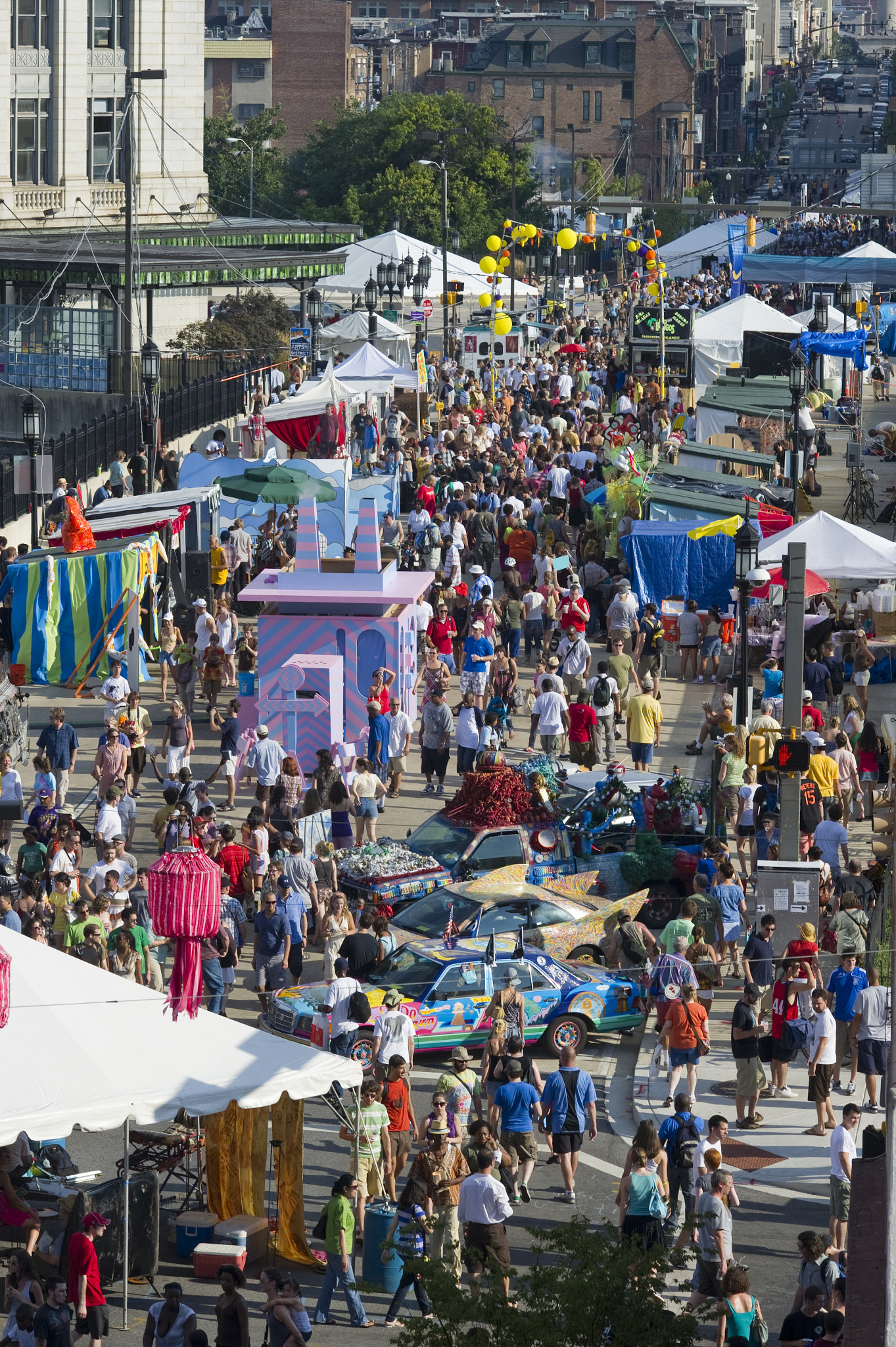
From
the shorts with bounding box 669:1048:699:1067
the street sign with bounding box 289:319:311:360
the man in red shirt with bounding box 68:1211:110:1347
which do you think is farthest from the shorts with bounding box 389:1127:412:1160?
the street sign with bounding box 289:319:311:360

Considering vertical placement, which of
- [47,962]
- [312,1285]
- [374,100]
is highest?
[374,100]

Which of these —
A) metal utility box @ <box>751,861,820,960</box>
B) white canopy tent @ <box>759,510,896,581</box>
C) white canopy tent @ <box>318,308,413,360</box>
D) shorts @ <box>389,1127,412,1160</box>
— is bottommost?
shorts @ <box>389,1127,412,1160</box>

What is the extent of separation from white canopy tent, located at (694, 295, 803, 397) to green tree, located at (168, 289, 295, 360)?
12.0 meters

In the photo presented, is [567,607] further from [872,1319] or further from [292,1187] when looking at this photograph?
[872,1319]

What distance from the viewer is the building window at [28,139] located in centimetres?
6969

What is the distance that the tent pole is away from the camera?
1270cm

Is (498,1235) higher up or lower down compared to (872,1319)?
lower down

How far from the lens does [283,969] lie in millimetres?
17969

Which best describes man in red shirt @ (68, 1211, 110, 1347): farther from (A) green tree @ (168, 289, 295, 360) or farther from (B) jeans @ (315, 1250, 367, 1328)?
(A) green tree @ (168, 289, 295, 360)

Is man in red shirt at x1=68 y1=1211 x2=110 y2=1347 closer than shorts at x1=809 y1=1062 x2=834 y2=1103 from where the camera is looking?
Yes

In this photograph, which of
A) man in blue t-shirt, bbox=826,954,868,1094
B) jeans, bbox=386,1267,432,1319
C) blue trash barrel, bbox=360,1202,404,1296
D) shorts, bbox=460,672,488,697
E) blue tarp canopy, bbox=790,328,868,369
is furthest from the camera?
blue tarp canopy, bbox=790,328,868,369

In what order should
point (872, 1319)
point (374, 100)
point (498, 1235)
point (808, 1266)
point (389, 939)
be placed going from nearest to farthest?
point (872, 1319)
point (808, 1266)
point (498, 1235)
point (389, 939)
point (374, 100)

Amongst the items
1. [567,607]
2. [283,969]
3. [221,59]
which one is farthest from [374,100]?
[283,969]

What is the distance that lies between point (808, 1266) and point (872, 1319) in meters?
2.82
